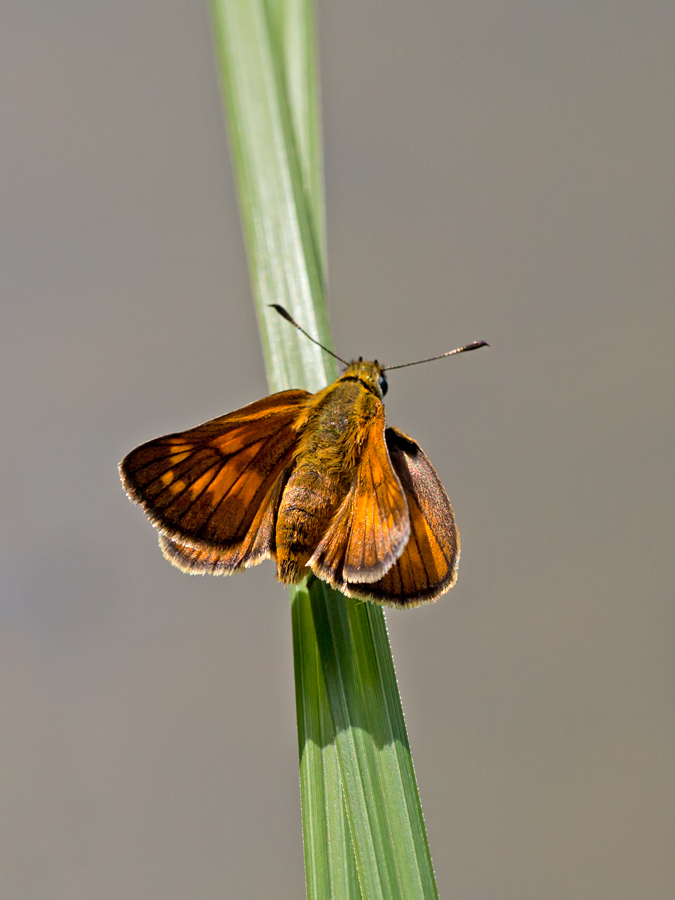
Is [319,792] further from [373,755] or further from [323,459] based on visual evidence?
[323,459]

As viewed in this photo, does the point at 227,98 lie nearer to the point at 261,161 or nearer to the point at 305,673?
the point at 261,161


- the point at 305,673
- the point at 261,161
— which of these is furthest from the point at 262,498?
the point at 261,161

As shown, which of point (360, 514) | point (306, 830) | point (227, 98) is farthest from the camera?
point (227, 98)

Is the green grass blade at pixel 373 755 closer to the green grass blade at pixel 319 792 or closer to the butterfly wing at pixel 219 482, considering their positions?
the green grass blade at pixel 319 792

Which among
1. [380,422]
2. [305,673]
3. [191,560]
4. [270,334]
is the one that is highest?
[270,334]

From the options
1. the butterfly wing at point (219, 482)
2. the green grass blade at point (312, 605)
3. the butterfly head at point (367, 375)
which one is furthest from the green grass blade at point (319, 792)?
the butterfly head at point (367, 375)

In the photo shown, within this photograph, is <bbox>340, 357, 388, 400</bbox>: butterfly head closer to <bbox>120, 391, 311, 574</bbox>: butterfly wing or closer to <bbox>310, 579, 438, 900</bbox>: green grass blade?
<bbox>120, 391, 311, 574</bbox>: butterfly wing
